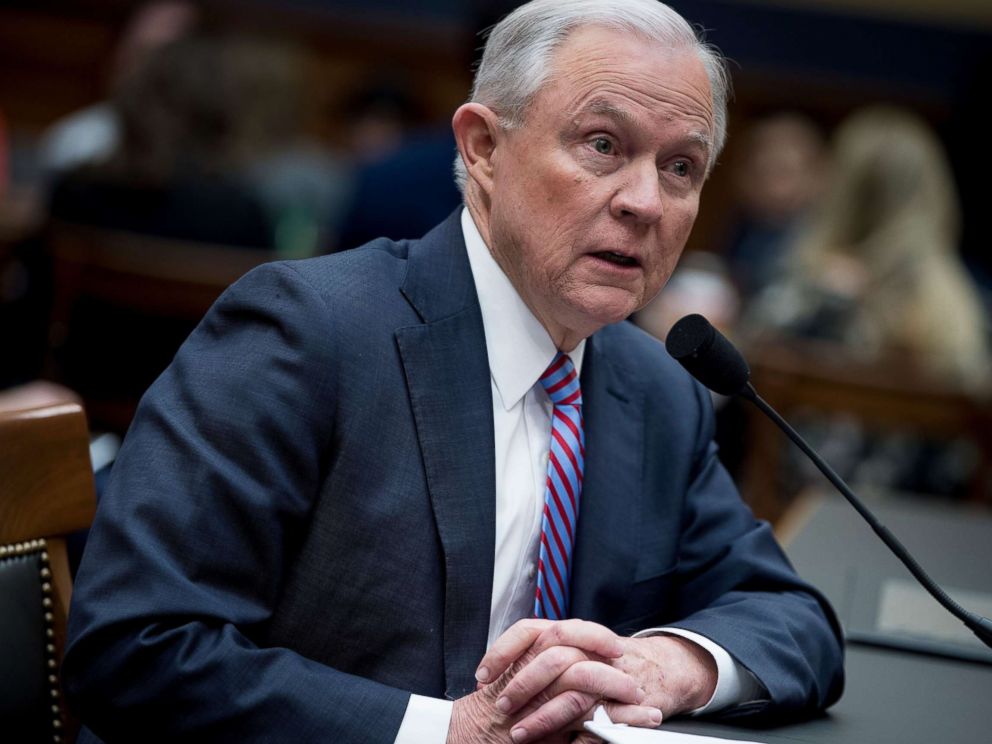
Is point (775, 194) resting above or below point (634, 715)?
below

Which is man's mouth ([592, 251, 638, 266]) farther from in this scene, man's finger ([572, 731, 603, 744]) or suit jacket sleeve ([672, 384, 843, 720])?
man's finger ([572, 731, 603, 744])

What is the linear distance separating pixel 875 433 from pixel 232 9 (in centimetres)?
489

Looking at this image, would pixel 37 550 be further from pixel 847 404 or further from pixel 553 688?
pixel 847 404

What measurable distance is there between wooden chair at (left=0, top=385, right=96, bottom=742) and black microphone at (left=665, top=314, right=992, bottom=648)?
2.17 ft

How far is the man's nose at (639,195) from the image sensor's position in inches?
53.6

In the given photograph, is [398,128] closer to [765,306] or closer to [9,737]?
[765,306]

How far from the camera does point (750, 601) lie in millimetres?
1468

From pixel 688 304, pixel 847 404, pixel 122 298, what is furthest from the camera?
pixel 688 304

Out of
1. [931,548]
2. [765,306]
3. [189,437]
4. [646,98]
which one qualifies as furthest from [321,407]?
A: [765,306]

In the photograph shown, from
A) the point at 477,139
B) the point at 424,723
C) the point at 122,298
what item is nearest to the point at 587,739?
the point at 424,723

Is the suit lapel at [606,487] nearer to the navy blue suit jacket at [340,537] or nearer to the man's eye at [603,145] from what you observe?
the navy blue suit jacket at [340,537]

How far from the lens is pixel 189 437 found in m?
1.22

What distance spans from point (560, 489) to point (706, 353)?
0.22 metres

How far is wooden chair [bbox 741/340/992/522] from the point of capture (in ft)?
10.6
